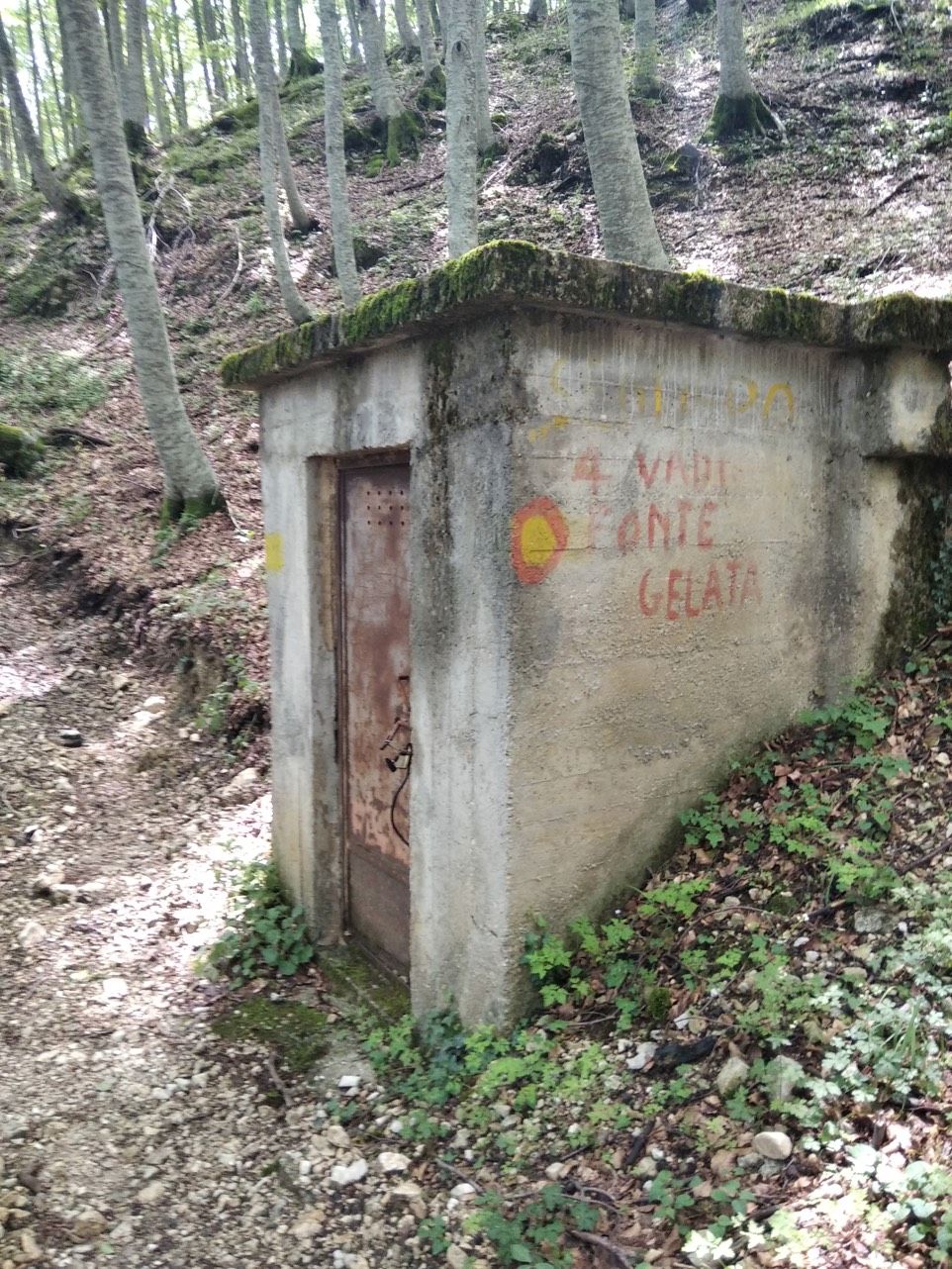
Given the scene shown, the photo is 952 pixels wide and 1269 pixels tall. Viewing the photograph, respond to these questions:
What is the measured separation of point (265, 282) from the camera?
14.4 metres

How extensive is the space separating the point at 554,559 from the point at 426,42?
20318 millimetres

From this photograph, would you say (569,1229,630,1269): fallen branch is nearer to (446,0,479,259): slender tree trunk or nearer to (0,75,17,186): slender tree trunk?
(446,0,479,259): slender tree trunk

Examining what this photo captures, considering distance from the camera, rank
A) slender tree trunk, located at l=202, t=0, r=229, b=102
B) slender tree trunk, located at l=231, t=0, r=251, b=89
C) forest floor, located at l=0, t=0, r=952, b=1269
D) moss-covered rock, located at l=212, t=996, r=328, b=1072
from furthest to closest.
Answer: slender tree trunk, located at l=231, t=0, r=251, b=89, slender tree trunk, located at l=202, t=0, r=229, b=102, moss-covered rock, located at l=212, t=996, r=328, b=1072, forest floor, located at l=0, t=0, r=952, b=1269

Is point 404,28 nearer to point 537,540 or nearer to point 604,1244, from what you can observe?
point 537,540

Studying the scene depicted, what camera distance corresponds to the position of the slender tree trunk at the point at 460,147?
8.29m

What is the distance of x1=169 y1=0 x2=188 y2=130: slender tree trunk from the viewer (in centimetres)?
2562

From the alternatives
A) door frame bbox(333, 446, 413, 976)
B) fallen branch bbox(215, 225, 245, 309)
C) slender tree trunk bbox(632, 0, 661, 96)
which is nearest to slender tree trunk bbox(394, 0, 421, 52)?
slender tree trunk bbox(632, 0, 661, 96)

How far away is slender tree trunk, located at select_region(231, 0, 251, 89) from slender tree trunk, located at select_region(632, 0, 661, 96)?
12035mm

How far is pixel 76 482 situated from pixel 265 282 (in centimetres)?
544

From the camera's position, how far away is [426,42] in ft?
63.5

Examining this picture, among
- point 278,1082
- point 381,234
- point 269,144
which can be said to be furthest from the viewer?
point 381,234

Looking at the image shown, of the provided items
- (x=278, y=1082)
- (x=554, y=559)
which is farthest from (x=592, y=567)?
(x=278, y=1082)

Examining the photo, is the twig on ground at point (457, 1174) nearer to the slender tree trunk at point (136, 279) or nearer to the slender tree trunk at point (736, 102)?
the slender tree trunk at point (136, 279)

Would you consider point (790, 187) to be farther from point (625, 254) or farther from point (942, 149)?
point (625, 254)
